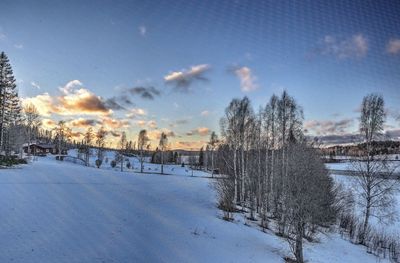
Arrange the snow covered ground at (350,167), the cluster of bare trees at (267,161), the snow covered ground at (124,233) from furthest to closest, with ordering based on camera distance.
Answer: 1. the snow covered ground at (350,167)
2. the cluster of bare trees at (267,161)
3. the snow covered ground at (124,233)

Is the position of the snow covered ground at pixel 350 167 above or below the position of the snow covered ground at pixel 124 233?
above

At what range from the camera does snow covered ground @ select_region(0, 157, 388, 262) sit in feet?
40.3

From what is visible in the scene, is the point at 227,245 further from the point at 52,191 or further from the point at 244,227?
the point at 52,191

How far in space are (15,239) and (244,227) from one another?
13932 mm

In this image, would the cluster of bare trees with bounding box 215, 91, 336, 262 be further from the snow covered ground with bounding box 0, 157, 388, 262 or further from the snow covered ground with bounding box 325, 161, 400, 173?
the snow covered ground with bounding box 325, 161, 400, 173

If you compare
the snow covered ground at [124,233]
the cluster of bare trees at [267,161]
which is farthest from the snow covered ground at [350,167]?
the snow covered ground at [124,233]

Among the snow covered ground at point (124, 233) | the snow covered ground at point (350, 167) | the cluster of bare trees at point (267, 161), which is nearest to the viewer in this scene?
the snow covered ground at point (124, 233)

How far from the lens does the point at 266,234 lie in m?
20.9

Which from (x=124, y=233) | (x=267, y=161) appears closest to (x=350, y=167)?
(x=267, y=161)

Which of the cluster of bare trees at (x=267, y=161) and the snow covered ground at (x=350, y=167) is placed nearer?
the cluster of bare trees at (x=267, y=161)

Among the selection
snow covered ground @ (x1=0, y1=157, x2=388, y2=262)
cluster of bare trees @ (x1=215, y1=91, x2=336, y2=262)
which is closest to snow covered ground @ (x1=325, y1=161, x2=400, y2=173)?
cluster of bare trees @ (x1=215, y1=91, x2=336, y2=262)

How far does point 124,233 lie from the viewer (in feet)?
50.4

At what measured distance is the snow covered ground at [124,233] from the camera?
12.3 metres

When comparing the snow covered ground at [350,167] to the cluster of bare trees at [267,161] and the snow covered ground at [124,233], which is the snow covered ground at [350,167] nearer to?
the cluster of bare trees at [267,161]
